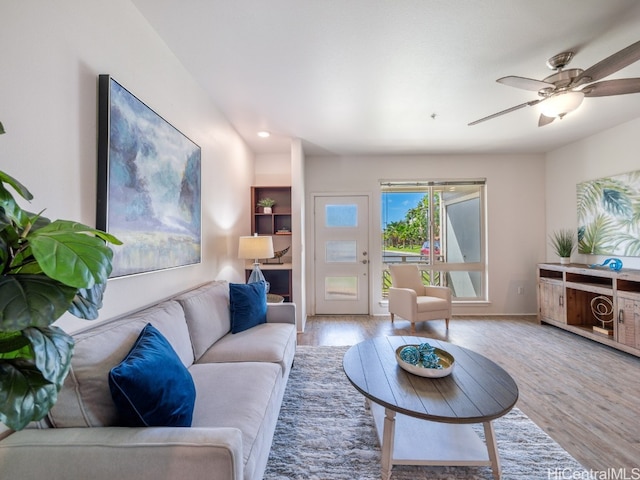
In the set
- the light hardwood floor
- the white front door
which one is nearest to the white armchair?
the light hardwood floor

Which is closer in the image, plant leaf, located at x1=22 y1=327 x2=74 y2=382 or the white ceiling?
plant leaf, located at x1=22 y1=327 x2=74 y2=382

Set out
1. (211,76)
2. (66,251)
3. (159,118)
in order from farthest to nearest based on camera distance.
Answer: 1. (211,76)
2. (159,118)
3. (66,251)

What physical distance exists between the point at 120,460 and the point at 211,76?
253 centimetres

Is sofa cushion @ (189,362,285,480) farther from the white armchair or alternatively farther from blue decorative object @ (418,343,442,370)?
the white armchair

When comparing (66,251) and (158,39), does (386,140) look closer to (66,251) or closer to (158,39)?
(158,39)

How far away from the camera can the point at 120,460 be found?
87cm

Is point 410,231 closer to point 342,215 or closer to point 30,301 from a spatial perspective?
point 342,215

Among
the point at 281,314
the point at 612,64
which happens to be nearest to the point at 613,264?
the point at 612,64

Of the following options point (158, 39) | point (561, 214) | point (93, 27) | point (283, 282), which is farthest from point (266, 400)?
point (561, 214)

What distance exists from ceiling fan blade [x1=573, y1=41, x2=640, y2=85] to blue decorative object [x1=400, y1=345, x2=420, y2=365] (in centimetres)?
207

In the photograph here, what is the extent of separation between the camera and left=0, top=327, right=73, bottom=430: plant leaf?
533 millimetres

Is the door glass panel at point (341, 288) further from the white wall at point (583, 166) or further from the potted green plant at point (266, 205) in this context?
the white wall at point (583, 166)

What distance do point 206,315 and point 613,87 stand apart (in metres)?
3.26

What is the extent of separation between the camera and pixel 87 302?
68cm
